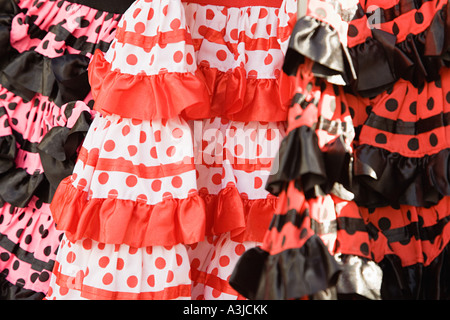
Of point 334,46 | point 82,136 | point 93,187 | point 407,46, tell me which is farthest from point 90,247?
point 407,46

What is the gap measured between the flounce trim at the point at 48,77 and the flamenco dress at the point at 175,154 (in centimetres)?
15

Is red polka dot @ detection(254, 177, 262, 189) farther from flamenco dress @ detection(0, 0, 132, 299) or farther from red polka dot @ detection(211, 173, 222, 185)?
flamenco dress @ detection(0, 0, 132, 299)

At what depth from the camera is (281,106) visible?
911 mm

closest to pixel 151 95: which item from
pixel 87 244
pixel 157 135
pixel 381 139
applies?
pixel 157 135

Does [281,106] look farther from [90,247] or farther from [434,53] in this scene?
[90,247]

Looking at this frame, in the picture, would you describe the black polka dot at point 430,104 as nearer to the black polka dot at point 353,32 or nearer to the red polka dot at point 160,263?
the black polka dot at point 353,32

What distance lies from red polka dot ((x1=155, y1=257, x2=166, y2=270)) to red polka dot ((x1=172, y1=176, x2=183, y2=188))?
0.43 ft

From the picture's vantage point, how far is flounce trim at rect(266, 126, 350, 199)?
66 cm

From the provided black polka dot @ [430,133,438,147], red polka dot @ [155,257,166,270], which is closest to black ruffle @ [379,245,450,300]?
black polka dot @ [430,133,438,147]

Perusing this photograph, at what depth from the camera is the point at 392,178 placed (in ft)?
2.56

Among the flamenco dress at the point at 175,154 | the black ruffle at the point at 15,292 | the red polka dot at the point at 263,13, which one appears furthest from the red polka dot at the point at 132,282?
the red polka dot at the point at 263,13

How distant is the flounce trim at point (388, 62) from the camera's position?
2.54 ft

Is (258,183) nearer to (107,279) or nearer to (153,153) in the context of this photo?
(153,153)

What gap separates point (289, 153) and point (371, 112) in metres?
0.22
